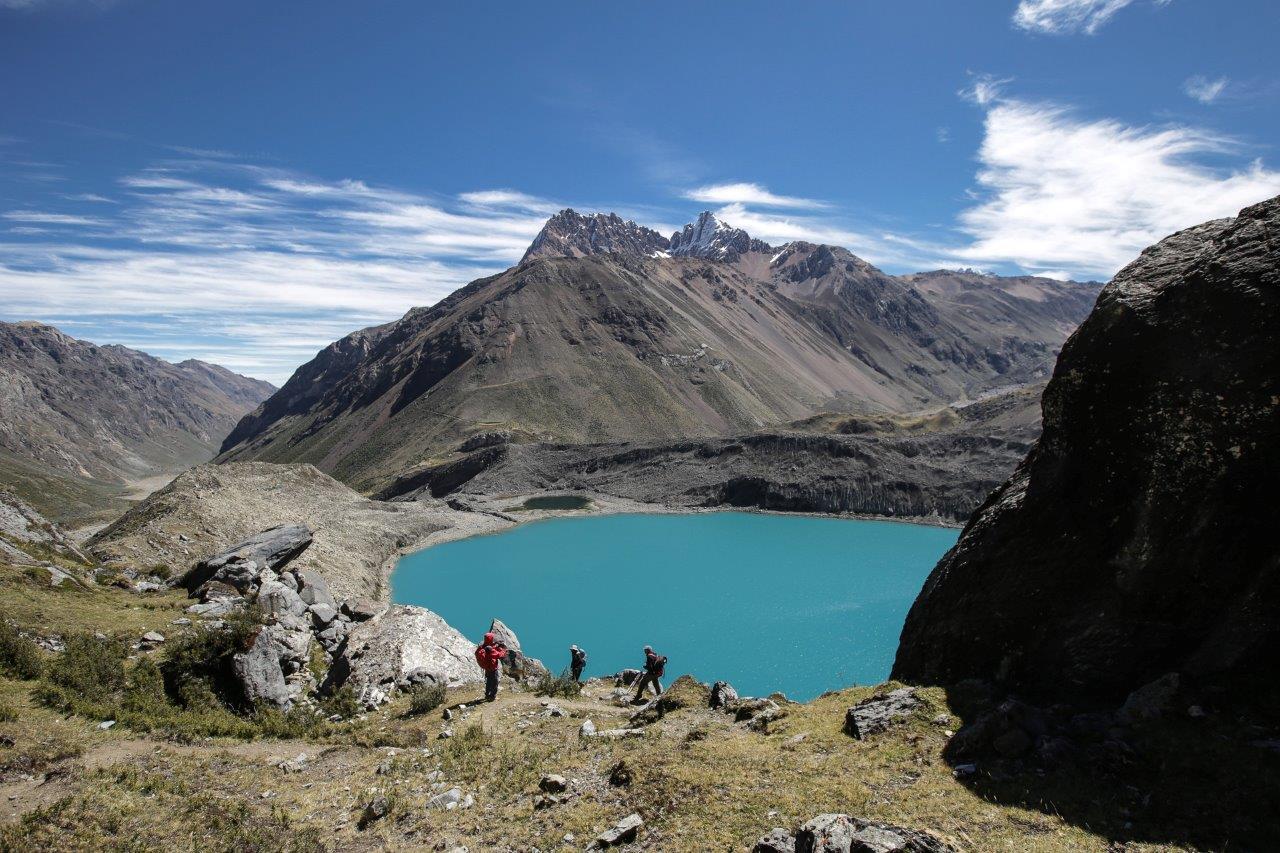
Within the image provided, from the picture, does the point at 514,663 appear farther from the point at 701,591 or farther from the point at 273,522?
the point at 273,522

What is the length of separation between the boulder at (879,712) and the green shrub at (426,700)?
1135cm

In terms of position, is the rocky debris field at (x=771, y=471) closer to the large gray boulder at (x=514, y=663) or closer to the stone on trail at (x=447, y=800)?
the large gray boulder at (x=514, y=663)

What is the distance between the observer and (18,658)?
1520 centimetres

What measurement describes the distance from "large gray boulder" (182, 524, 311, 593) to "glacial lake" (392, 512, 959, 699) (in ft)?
46.8

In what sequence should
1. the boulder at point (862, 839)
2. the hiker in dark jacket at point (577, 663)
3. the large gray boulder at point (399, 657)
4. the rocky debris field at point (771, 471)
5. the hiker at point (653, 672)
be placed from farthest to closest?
the rocky debris field at point (771, 471) → the hiker in dark jacket at point (577, 663) → the hiker at point (653, 672) → the large gray boulder at point (399, 657) → the boulder at point (862, 839)

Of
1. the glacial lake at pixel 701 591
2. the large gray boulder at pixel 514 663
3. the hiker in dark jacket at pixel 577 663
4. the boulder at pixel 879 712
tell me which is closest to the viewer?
the boulder at pixel 879 712

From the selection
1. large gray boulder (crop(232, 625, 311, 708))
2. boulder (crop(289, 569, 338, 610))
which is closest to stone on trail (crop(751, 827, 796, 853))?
large gray boulder (crop(232, 625, 311, 708))

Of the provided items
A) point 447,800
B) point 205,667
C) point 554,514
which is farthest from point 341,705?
point 554,514

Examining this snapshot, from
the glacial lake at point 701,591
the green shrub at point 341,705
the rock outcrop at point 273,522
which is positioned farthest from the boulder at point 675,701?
the rock outcrop at point 273,522

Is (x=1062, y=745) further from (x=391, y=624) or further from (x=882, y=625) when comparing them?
(x=882, y=625)

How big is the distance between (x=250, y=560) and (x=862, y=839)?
100ft

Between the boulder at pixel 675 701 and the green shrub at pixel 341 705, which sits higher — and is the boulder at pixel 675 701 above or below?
above

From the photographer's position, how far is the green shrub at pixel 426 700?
733 inches

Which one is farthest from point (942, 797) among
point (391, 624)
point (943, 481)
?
point (943, 481)
